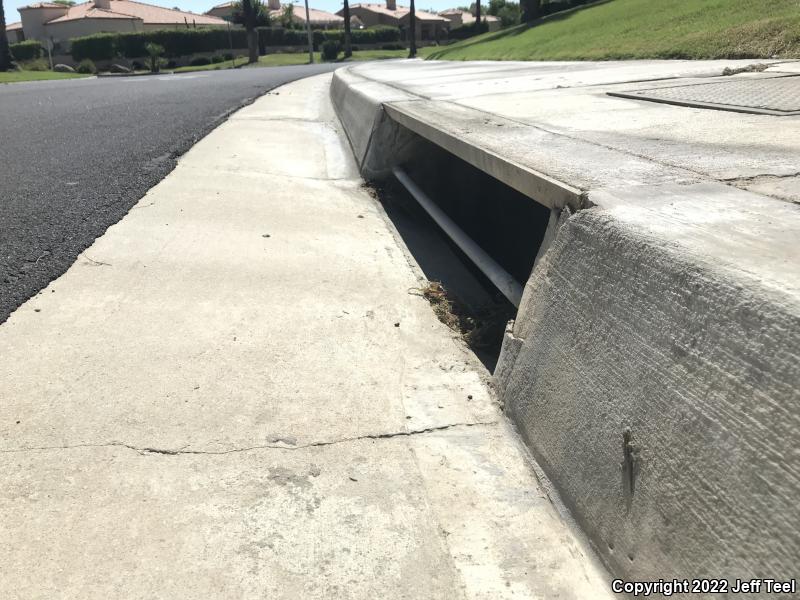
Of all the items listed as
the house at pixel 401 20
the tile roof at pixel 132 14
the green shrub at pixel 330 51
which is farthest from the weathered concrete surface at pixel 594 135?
the house at pixel 401 20

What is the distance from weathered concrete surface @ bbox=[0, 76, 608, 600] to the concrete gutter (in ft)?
0.91

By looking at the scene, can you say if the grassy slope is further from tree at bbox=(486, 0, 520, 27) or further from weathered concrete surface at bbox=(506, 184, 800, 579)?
tree at bbox=(486, 0, 520, 27)

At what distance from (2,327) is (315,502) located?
7.15ft

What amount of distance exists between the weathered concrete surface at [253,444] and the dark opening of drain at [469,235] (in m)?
0.24

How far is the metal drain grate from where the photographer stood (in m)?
5.21

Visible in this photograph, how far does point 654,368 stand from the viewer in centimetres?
209

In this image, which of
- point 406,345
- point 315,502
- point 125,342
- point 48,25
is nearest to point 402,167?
point 406,345

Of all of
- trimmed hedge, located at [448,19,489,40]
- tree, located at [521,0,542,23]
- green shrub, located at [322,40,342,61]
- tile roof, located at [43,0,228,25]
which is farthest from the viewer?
trimmed hedge, located at [448,19,489,40]

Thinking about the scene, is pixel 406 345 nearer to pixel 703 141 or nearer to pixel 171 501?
pixel 171 501

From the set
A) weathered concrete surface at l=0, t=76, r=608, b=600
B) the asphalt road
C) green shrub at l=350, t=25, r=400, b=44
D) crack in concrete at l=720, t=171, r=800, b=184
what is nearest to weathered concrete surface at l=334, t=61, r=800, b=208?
crack in concrete at l=720, t=171, r=800, b=184

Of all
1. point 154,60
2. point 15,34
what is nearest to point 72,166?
point 154,60

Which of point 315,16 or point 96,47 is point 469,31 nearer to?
point 315,16

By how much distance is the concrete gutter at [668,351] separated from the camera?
1696mm

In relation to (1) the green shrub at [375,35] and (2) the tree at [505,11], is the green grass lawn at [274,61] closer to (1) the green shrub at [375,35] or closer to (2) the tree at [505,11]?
(1) the green shrub at [375,35]
